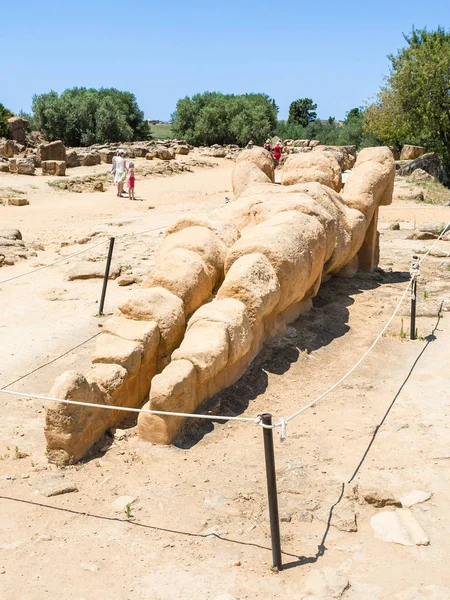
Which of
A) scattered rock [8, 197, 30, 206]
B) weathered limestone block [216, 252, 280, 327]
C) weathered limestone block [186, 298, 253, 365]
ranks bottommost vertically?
scattered rock [8, 197, 30, 206]

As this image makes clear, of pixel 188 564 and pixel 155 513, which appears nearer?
pixel 188 564

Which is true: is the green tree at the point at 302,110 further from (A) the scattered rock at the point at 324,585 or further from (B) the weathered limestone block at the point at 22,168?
(A) the scattered rock at the point at 324,585

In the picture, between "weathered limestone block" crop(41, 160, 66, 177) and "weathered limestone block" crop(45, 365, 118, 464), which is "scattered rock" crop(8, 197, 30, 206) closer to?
"weathered limestone block" crop(41, 160, 66, 177)

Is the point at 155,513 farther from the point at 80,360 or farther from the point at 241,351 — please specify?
the point at 80,360

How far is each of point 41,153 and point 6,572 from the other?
22.2 meters

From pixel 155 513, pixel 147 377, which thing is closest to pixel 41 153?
pixel 147 377

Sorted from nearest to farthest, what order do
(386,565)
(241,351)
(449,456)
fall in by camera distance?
(386,565) → (449,456) → (241,351)

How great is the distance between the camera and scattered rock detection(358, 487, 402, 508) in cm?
484

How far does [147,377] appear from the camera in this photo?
6453mm

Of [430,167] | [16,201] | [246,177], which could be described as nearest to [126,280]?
[246,177]

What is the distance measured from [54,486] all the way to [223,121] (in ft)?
120

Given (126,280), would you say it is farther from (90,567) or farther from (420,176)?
(420,176)

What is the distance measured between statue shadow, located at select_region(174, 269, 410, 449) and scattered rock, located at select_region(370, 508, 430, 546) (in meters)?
1.71

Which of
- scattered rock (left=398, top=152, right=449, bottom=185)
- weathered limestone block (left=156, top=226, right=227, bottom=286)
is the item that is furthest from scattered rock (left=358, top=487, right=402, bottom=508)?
scattered rock (left=398, top=152, right=449, bottom=185)
